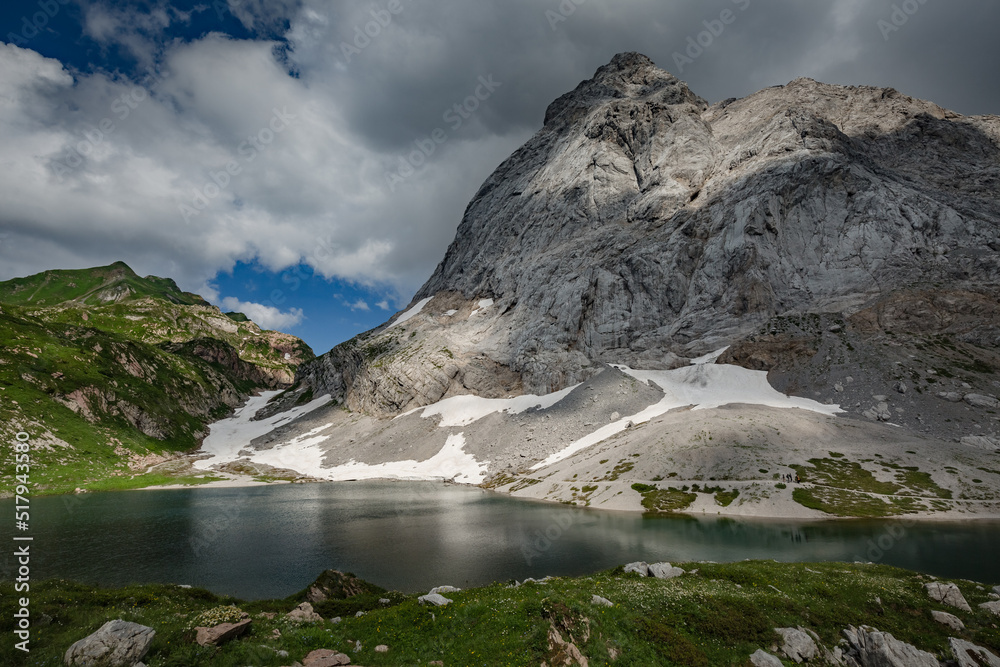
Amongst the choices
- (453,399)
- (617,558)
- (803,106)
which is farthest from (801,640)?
(803,106)

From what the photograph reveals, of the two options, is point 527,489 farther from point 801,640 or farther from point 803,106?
point 803,106

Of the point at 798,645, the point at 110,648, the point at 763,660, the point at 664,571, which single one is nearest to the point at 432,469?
the point at 664,571

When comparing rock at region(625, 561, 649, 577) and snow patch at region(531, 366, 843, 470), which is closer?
rock at region(625, 561, 649, 577)

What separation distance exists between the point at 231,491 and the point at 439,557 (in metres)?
69.9

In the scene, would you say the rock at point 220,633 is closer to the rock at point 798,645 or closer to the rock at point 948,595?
the rock at point 798,645

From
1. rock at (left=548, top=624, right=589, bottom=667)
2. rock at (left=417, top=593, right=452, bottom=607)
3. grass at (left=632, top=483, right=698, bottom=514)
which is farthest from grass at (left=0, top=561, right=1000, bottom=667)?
grass at (left=632, top=483, right=698, bottom=514)

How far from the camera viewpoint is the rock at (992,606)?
18.5 metres

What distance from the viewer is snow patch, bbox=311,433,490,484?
98.4m

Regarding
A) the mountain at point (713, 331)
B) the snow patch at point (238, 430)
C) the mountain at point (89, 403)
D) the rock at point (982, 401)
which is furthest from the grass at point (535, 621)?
the snow patch at point (238, 430)

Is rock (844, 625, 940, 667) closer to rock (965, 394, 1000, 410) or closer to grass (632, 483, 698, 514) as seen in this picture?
grass (632, 483, 698, 514)

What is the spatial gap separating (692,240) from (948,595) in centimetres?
13039

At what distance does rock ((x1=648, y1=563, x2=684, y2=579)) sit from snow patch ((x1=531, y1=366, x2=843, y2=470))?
6505 cm

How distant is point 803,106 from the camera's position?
16350 cm

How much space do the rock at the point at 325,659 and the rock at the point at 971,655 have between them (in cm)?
2066
